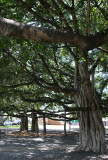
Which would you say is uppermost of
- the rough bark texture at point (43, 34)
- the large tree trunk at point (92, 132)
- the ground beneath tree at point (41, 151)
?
the rough bark texture at point (43, 34)

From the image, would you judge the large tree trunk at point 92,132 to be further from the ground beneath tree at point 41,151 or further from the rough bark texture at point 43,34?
the rough bark texture at point 43,34

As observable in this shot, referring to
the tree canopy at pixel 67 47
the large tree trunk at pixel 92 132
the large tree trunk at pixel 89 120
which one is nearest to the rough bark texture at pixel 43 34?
the tree canopy at pixel 67 47

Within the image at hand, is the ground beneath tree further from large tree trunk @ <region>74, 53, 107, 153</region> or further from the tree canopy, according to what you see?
the tree canopy

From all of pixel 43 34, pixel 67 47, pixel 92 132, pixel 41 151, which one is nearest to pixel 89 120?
pixel 92 132

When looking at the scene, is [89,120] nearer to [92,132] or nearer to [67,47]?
[92,132]

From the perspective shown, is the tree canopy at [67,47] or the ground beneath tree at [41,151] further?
the ground beneath tree at [41,151]

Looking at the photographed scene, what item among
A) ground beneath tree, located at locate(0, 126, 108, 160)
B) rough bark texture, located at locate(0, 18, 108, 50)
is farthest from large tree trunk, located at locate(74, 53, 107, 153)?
rough bark texture, located at locate(0, 18, 108, 50)

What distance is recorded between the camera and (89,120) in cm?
820

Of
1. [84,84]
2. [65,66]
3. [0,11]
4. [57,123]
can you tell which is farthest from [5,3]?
[57,123]

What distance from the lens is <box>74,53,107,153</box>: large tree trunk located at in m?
7.67

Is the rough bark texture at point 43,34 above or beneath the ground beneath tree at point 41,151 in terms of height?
above

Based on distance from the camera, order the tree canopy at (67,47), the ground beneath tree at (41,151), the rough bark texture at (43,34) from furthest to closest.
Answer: the ground beneath tree at (41,151), the tree canopy at (67,47), the rough bark texture at (43,34)

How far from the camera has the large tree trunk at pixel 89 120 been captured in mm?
7672

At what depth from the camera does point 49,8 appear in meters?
6.67
